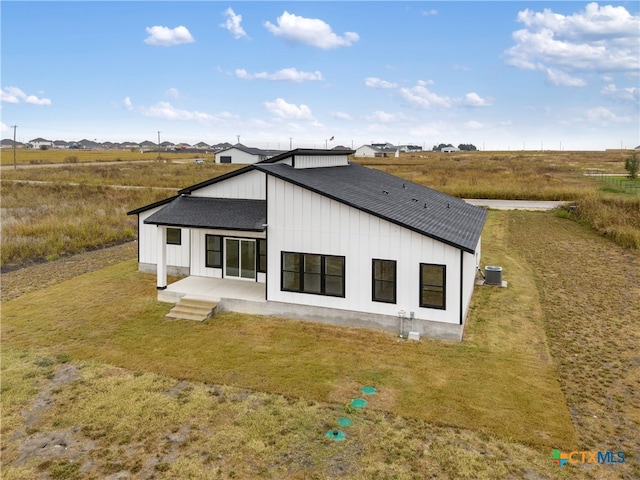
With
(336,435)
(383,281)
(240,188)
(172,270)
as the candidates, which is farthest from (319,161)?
(336,435)

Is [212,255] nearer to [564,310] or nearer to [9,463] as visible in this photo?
[9,463]

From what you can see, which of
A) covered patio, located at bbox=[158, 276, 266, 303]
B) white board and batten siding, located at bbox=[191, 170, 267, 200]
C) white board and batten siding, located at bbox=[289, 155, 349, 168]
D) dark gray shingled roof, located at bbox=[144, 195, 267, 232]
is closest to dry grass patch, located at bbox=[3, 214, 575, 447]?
covered patio, located at bbox=[158, 276, 266, 303]

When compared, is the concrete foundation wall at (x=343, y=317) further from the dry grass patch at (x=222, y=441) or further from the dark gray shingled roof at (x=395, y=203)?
the dry grass patch at (x=222, y=441)

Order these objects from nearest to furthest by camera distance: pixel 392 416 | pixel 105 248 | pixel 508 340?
pixel 392 416
pixel 508 340
pixel 105 248

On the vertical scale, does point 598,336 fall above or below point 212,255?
below

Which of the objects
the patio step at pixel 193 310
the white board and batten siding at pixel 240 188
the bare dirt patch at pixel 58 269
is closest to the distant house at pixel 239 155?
the bare dirt patch at pixel 58 269

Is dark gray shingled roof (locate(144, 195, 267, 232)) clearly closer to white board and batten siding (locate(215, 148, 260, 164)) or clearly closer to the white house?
the white house

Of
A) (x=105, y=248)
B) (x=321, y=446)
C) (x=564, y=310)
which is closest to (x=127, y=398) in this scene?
(x=321, y=446)
